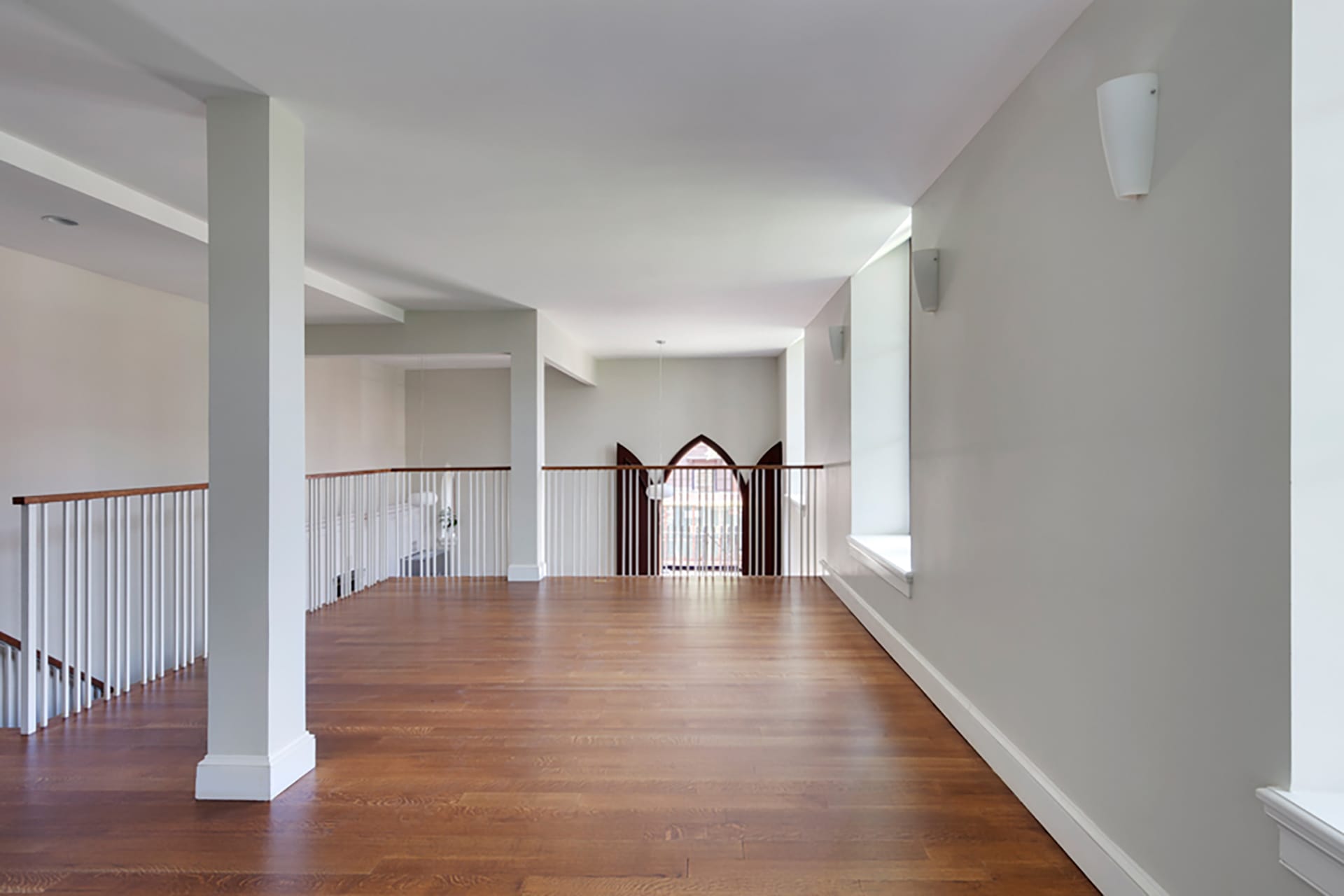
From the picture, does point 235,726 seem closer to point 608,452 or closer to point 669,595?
point 669,595

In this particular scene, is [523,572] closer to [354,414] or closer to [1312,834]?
[354,414]

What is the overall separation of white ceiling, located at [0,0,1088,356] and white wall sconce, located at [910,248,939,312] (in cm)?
35

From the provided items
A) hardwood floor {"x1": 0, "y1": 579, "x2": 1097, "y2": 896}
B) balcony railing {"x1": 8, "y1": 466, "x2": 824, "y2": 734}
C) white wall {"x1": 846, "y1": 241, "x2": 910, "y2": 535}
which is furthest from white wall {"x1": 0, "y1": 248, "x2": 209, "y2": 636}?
white wall {"x1": 846, "y1": 241, "x2": 910, "y2": 535}

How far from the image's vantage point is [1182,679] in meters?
1.49

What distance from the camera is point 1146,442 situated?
5.32 ft

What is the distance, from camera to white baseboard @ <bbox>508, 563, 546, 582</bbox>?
601 cm

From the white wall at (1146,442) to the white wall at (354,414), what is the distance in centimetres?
623

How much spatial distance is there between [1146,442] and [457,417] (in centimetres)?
915

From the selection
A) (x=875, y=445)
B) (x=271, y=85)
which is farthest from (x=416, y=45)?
(x=875, y=445)

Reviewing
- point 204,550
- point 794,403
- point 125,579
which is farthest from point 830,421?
point 125,579

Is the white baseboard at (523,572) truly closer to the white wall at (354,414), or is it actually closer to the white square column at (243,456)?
the white wall at (354,414)

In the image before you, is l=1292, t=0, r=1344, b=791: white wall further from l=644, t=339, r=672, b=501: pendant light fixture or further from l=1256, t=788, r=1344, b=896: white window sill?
l=644, t=339, r=672, b=501: pendant light fixture

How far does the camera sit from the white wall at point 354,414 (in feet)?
24.5

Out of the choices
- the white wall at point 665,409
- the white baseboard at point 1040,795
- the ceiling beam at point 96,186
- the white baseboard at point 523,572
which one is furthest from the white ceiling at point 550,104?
the white wall at point 665,409
